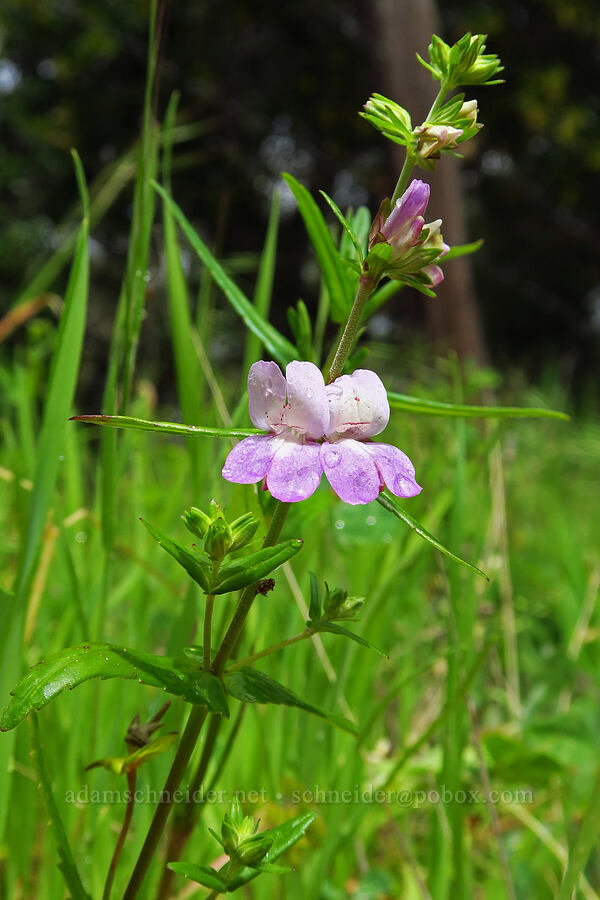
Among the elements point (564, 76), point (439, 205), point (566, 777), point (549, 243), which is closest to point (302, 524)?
point (566, 777)

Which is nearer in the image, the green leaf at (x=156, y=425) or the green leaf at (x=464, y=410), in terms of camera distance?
the green leaf at (x=156, y=425)

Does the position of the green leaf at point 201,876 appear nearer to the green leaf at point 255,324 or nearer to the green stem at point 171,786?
the green stem at point 171,786

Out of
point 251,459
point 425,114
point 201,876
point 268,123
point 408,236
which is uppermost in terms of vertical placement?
point 268,123

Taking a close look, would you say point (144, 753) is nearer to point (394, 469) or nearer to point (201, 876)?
point (201, 876)

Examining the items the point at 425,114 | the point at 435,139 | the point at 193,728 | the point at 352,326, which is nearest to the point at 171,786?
the point at 193,728

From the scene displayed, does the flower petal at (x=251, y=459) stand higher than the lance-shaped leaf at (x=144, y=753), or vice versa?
the flower petal at (x=251, y=459)

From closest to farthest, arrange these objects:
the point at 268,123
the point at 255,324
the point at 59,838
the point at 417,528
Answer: the point at 417,528
the point at 59,838
the point at 255,324
the point at 268,123

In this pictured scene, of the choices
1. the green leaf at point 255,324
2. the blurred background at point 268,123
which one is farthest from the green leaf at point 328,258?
the blurred background at point 268,123
